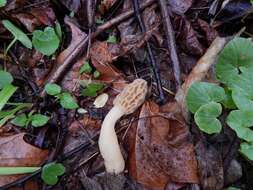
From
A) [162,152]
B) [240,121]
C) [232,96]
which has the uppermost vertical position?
[232,96]

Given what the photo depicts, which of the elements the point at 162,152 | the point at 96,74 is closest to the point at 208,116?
the point at 162,152

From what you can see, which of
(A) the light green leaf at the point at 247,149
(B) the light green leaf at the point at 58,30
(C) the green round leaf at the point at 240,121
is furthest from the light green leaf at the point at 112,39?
(A) the light green leaf at the point at 247,149

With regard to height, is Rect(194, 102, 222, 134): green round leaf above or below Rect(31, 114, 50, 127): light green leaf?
below

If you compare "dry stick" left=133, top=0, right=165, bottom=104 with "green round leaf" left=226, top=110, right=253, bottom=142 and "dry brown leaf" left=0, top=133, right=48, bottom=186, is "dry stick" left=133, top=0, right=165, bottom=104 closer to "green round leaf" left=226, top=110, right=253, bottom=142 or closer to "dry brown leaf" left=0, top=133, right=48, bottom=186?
"green round leaf" left=226, top=110, right=253, bottom=142

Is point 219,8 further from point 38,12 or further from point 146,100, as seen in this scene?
point 38,12

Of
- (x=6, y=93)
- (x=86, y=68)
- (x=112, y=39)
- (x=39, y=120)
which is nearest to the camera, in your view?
(x=39, y=120)

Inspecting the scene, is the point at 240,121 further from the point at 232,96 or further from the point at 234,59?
the point at 234,59

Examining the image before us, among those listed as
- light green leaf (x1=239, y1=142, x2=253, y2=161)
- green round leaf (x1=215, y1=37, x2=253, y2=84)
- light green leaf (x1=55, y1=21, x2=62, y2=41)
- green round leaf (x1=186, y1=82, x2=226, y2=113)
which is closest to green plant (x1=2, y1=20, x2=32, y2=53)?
light green leaf (x1=55, y1=21, x2=62, y2=41)

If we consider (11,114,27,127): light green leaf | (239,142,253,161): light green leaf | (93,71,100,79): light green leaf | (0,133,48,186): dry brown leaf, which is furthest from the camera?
(93,71,100,79): light green leaf
